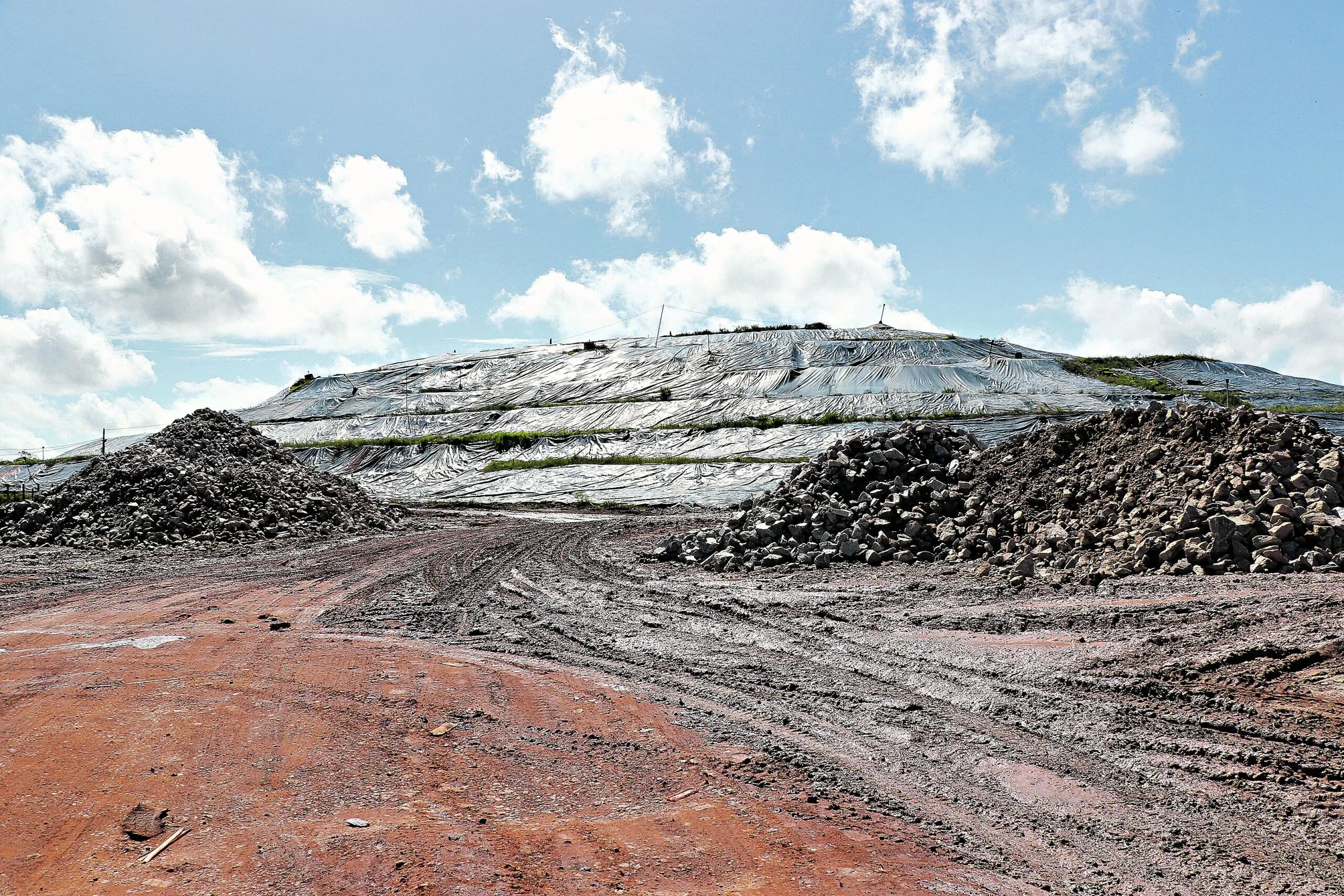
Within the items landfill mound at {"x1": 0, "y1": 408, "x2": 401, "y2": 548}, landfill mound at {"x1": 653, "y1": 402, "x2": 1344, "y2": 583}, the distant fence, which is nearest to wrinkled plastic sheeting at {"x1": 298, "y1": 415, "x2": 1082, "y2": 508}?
landfill mound at {"x1": 0, "y1": 408, "x2": 401, "y2": 548}

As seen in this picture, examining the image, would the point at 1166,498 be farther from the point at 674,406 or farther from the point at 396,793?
the point at 674,406

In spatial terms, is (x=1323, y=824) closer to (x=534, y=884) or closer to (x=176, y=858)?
(x=534, y=884)

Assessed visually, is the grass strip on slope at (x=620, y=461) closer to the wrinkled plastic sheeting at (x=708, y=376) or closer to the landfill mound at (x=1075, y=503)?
the wrinkled plastic sheeting at (x=708, y=376)

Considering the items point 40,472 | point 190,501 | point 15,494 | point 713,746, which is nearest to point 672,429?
point 190,501

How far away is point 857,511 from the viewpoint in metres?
13.8

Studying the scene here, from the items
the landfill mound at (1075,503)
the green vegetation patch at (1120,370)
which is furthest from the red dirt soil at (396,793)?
the green vegetation patch at (1120,370)

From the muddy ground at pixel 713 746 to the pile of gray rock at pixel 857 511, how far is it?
8.35 feet

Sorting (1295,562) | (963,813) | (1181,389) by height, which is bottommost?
(963,813)

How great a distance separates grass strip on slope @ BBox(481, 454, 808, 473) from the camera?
33.9 meters

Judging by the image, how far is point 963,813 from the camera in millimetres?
4633

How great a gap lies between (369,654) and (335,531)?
43.1 feet

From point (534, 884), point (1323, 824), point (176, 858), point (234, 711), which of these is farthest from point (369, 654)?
point (1323, 824)

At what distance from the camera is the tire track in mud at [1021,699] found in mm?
4309

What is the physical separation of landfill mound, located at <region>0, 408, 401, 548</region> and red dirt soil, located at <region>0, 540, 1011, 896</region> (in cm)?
1170
